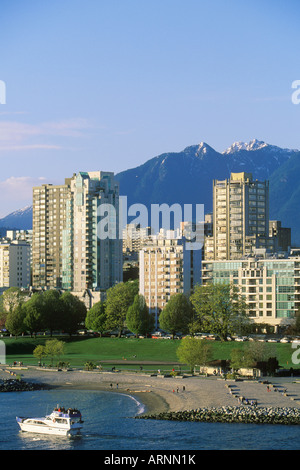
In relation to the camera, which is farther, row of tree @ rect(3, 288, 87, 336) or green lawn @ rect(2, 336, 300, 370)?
row of tree @ rect(3, 288, 87, 336)

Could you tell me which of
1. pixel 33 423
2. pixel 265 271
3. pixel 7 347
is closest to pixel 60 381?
pixel 33 423

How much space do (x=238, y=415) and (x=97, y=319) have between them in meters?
95.1

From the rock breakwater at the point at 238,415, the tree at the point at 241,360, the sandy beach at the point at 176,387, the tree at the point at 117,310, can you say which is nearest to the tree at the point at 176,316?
the tree at the point at 117,310

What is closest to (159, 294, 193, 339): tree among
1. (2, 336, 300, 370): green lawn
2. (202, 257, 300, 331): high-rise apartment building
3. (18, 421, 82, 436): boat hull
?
(2, 336, 300, 370): green lawn

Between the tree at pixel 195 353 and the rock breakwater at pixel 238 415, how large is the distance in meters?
33.1

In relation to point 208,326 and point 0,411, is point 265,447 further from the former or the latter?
point 208,326

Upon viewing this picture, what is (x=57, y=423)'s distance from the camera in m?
96.1

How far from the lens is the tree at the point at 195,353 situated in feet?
453

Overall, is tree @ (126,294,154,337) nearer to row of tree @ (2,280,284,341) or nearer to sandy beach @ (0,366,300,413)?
row of tree @ (2,280,284,341)

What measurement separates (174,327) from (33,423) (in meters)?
83.6

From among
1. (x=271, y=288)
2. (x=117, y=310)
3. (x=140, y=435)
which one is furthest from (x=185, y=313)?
(x=140, y=435)

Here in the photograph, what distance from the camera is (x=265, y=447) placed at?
8688 centimetres

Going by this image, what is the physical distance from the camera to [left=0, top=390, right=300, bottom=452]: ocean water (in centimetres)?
8800

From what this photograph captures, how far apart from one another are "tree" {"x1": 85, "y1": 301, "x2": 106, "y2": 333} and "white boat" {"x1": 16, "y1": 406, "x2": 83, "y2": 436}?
94.6 meters
